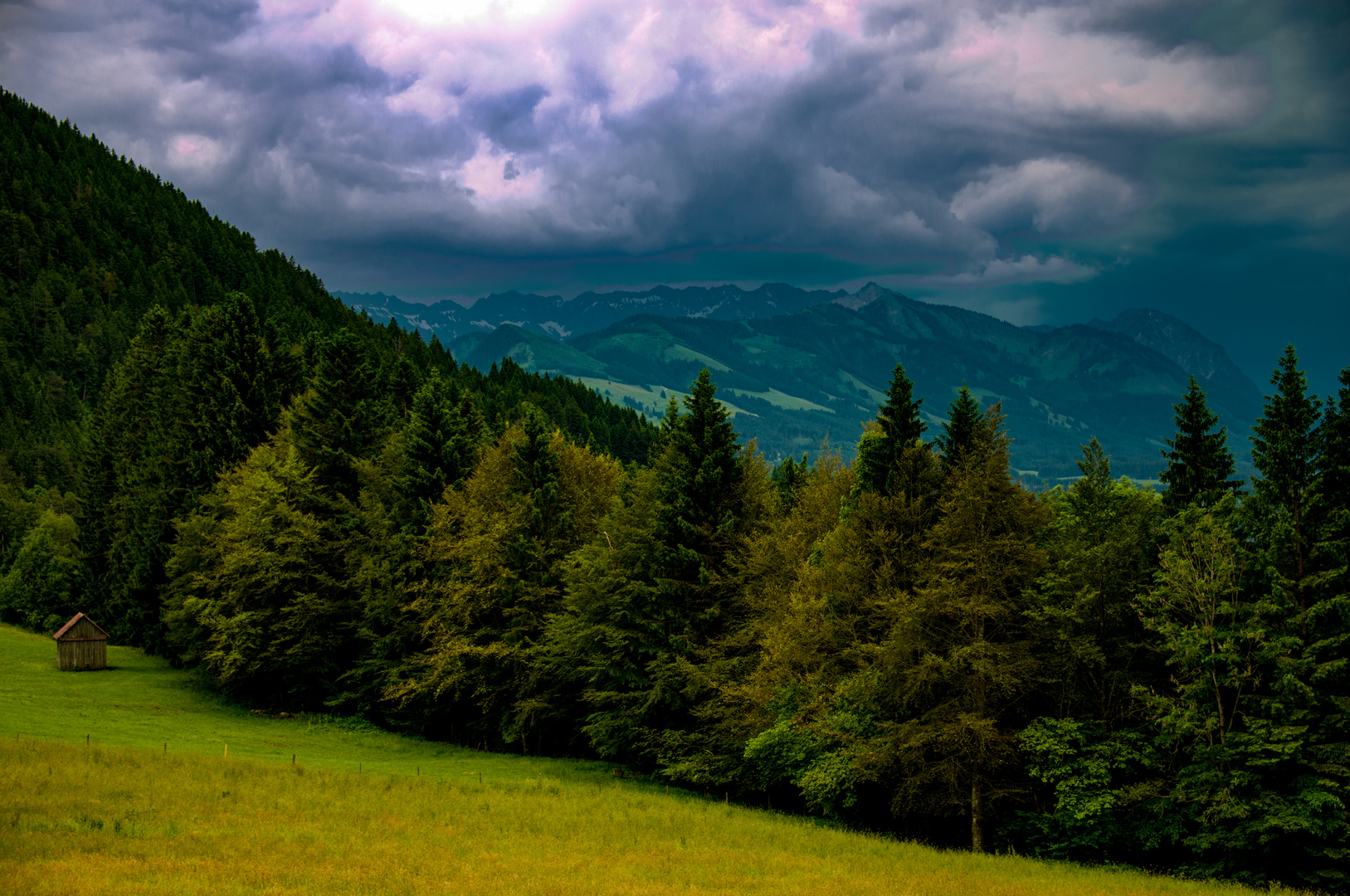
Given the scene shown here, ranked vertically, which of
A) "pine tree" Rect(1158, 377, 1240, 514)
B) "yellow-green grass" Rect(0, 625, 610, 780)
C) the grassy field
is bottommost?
"yellow-green grass" Rect(0, 625, 610, 780)

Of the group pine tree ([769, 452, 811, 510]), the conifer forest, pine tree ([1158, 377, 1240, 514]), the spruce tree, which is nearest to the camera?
the spruce tree

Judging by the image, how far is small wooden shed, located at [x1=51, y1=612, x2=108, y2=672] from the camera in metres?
54.3

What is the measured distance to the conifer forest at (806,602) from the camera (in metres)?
29.8

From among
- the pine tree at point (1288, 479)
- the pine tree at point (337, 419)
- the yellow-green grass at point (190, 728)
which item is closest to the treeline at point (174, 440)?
the pine tree at point (337, 419)

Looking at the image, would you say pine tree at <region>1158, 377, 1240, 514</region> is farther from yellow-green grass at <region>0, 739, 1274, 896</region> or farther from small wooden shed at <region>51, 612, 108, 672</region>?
small wooden shed at <region>51, 612, 108, 672</region>

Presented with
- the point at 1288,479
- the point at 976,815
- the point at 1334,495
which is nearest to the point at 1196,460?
the point at 1288,479

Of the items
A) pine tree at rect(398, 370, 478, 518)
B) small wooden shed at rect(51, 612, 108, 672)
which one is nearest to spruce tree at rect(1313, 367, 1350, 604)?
pine tree at rect(398, 370, 478, 518)

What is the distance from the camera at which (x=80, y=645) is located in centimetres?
5500

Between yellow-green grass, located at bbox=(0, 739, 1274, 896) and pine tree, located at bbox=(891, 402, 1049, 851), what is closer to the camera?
yellow-green grass, located at bbox=(0, 739, 1274, 896)

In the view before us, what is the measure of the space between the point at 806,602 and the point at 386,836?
18.7 m

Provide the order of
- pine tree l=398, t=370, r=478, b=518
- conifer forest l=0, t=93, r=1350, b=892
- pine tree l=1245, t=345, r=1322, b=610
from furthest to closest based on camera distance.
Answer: pine tree l=398, t=370, r=478, b=518
conifer forest l=0, t=93, r=1350, b=892
pine tree l=1245, t=345, r=1322, b=610

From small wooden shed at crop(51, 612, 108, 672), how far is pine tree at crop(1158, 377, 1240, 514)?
207 ft

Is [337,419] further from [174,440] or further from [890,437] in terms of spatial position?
[890,437]

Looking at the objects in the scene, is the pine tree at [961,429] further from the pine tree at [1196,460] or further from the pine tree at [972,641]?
the pine tree at [1196,460]
